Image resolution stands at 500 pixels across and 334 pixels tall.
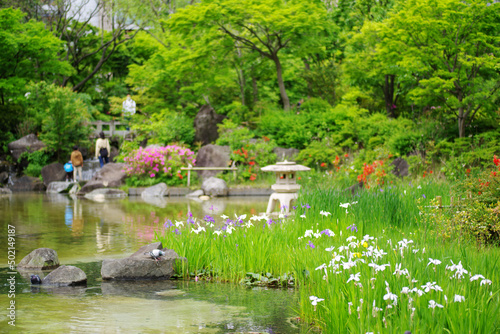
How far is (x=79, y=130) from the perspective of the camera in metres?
28.6

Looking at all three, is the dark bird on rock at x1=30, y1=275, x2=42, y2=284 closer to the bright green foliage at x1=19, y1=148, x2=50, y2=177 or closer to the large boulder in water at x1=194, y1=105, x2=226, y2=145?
the large boulder in water at x1=194, y1=105, x2=226, y2=145

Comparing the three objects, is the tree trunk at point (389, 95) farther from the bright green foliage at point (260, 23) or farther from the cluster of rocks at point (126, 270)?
the cluster of rocks at point (126, 270)

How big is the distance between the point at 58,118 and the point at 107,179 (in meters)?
6.29

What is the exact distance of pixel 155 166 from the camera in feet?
74.8

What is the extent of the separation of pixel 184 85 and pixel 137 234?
21.3 meters

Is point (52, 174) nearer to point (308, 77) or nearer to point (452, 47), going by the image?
point (308, 77)

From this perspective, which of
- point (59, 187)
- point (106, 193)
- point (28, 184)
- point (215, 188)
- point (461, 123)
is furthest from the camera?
point (28, 184)

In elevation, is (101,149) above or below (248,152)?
above

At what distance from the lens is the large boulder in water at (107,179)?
23.1 metres

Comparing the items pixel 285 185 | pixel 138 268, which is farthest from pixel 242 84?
pixel 138 268

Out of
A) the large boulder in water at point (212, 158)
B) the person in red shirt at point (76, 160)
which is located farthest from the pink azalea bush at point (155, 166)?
the person in red shirt at point (76, 160)

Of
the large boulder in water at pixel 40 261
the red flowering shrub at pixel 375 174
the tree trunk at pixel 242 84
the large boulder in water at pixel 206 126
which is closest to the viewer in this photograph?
the large boulder in water at pixel 40 261

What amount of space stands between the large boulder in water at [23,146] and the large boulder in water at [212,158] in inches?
370

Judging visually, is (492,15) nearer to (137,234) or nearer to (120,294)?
(137,234)
